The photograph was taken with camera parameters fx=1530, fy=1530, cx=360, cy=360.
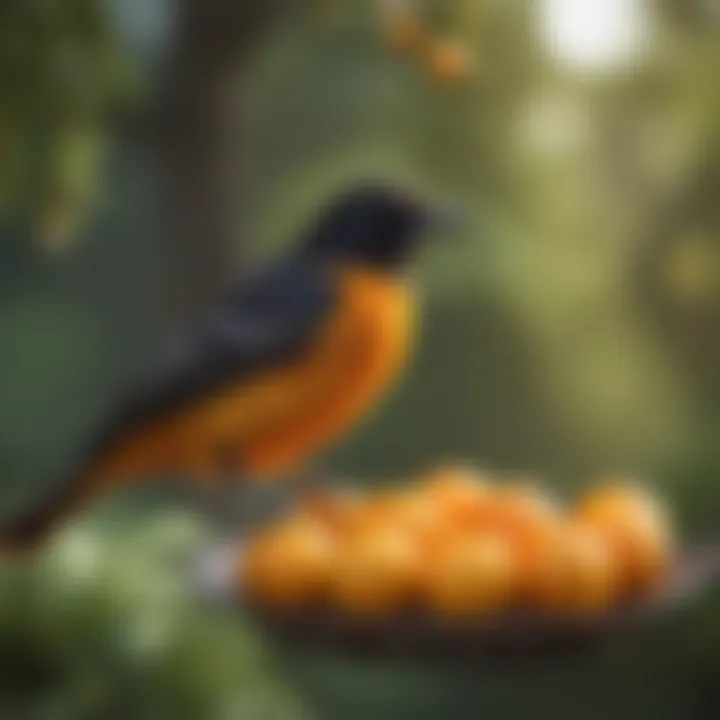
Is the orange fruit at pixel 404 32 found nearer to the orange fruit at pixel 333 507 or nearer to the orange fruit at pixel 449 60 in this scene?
the orange fruit at pixel 449 60

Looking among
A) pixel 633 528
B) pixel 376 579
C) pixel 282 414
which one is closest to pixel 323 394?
pixel 282 414

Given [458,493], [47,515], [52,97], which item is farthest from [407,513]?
[52,97]

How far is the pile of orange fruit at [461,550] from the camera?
43.1 inches

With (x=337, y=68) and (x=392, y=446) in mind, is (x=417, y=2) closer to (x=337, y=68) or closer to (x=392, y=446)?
(x=337, y=68)

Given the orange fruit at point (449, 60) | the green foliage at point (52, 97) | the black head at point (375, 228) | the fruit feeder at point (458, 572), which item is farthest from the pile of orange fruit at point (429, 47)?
the fruit feeder at point (458, 572)

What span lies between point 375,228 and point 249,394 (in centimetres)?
16

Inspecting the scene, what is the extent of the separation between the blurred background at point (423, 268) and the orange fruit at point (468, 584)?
0.05m

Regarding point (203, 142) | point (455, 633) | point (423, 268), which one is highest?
point (203, 142)

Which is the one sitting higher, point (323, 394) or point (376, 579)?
point (323, 394)

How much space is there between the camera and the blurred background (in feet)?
3.60

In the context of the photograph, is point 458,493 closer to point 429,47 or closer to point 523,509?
point 523,509

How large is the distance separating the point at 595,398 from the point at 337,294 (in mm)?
205

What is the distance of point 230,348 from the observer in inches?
44.4

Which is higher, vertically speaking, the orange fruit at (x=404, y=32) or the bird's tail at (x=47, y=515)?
the orange fruit at (x=404, y=32)
